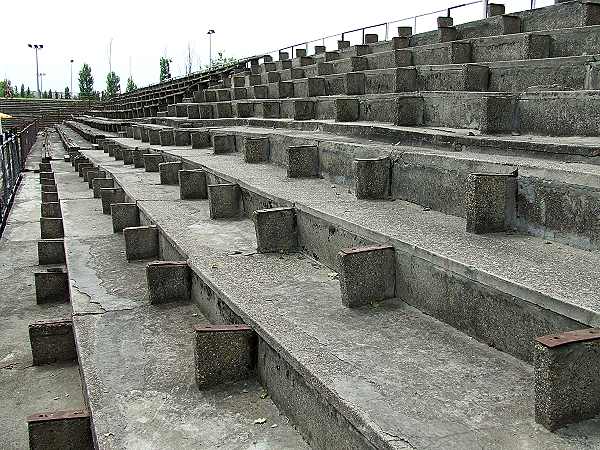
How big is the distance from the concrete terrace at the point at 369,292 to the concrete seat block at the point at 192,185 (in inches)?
0.7

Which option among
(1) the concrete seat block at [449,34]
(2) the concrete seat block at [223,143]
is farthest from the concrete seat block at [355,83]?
(2) the concrete seat block at [223,143]

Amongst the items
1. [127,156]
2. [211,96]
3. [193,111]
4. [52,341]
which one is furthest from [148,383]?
[211,96]

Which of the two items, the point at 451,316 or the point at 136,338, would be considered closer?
the point at 451,316

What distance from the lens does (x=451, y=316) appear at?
254 cm

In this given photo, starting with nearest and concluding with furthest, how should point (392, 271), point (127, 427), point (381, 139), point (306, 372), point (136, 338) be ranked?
point (306, 372) → point (127, 427) → point (392, 271) → point (136, 338) → point (381, 139)

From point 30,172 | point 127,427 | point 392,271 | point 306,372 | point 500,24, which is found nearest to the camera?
point 306,372

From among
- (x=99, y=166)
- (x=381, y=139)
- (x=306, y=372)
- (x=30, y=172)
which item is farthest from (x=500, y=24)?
(x=30, y=172)

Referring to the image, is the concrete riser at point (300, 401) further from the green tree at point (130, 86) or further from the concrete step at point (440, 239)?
the green tree at point (130, 86)

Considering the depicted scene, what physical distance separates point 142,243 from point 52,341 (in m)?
1.16

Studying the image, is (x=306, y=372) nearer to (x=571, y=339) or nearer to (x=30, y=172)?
(x=571, y=339)

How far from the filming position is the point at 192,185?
5.89 m

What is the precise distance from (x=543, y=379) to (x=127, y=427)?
5.39ft

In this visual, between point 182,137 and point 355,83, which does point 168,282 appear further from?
point 182,137

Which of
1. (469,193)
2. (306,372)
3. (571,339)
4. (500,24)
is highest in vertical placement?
(500,24)
